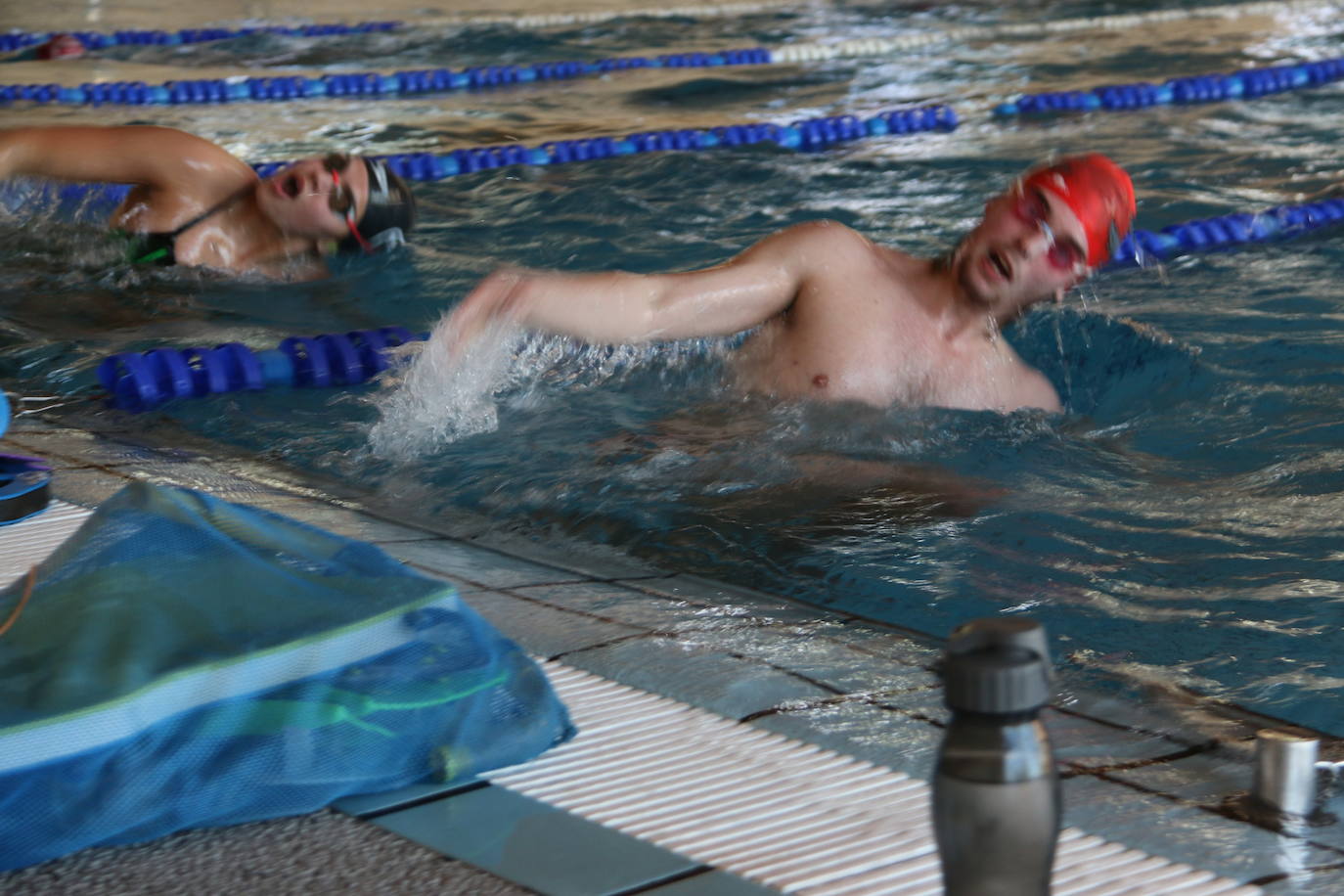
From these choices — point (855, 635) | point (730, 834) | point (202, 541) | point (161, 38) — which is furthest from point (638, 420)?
point (161, 38)

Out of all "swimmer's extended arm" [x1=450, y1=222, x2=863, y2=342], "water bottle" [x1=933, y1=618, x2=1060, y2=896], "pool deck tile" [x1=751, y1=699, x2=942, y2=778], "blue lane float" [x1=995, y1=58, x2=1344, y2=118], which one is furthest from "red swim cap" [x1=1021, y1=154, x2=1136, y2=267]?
"blue lane float" [x1=995, y1=58, x2=1344, y2=118]

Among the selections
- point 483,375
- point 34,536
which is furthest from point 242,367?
point 34,536

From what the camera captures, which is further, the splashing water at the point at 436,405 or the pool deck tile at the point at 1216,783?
the splashing water at the point at 436,405

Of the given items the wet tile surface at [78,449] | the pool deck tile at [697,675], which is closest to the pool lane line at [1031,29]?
the wet tile surface at [78,449]

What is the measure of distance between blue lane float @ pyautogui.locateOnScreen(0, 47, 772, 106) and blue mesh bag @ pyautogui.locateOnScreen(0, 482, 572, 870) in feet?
27.9

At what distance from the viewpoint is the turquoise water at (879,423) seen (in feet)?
9.64

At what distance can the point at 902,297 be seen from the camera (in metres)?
3.64

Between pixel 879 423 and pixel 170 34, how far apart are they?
10.8 m

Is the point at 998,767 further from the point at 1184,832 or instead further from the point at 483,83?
the point at 483,83

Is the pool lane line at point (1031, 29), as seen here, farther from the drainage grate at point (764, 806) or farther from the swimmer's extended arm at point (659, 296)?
the drainage grate at point (764, 806)

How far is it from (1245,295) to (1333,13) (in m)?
10.1

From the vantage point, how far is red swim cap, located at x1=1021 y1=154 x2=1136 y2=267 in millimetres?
3426

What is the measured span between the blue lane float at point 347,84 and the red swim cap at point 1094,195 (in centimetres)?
759

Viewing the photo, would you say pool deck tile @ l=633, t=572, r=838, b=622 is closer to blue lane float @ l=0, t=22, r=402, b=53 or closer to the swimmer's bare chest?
the swimmer's bare chest
